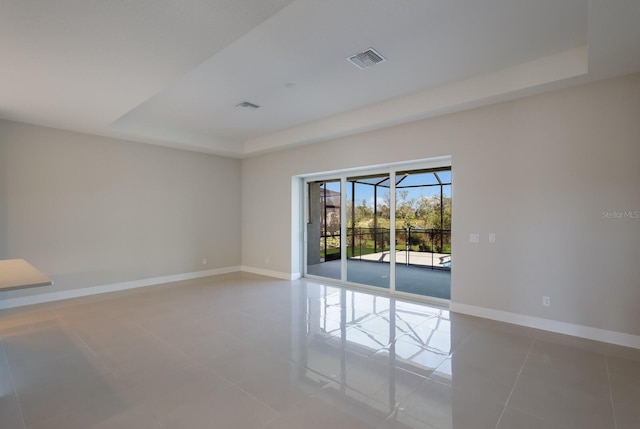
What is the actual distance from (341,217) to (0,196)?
17.7ft

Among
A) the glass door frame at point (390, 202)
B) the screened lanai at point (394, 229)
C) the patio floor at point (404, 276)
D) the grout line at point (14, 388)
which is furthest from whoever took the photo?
the patio floor at point (404, 276)

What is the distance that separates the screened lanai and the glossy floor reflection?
1.20 metres

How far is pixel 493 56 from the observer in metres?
3.31

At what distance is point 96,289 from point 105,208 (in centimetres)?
143

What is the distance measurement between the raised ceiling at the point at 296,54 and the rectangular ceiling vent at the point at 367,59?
81 mm

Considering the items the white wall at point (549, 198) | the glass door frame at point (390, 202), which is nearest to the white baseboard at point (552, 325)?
the white wall at point (549, 198)

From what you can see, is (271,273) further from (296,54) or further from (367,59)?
(367,59)

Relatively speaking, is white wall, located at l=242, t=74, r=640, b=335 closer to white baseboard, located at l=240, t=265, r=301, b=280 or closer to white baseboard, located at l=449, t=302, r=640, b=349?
white baseboard, located at l=449, t=302, r=640, b=349

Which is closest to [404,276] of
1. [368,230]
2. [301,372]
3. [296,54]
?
[368,230]

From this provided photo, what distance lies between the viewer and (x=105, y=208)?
557 cm

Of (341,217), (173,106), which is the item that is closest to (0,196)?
(173,106)

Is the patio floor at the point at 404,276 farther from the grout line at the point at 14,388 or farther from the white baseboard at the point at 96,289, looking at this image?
the grout line at the point at 14,388

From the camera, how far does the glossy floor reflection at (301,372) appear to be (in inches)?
83.9

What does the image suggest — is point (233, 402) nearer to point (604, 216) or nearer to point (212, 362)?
point (212, 362)
